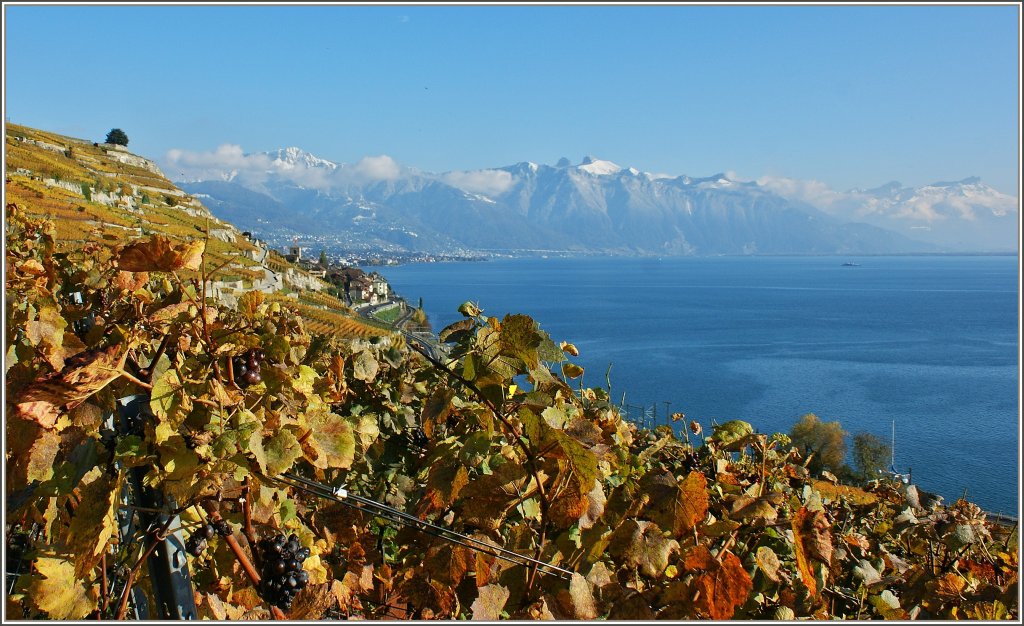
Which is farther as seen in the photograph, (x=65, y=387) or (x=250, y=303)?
(x=250, y=303)

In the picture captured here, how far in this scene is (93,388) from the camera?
1160 millimetres

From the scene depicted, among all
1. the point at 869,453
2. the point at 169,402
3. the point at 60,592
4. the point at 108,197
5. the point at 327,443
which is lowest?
the point at 869,453

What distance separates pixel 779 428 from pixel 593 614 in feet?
138

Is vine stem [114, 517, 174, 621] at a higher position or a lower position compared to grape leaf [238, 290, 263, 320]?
lower

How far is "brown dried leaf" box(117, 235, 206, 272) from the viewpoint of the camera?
1.23 metres

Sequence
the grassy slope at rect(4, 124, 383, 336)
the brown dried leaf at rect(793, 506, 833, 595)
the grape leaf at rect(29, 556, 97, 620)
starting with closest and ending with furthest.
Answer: the grape leaf at rect(29, 556, 97, 620)
the brown dried leaf at rect(793, 506, 833, 595)
the grassy slope at rect(4, 124, 383, 336)

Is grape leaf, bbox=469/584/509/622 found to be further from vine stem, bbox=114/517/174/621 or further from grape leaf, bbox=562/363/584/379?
grape leaf, bbox=562/363/584/379

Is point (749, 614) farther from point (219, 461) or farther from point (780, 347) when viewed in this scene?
point (780, 347)

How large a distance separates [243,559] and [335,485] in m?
0.77

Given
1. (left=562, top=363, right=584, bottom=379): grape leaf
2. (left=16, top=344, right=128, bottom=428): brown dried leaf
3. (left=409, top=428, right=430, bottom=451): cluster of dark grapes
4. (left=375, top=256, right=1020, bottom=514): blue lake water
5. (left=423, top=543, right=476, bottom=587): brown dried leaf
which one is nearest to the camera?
(left=16, top=344, right=128, bottom=428): brown dried leaf

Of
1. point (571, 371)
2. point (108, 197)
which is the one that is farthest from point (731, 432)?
point (108, 197)

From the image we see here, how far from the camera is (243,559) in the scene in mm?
1486

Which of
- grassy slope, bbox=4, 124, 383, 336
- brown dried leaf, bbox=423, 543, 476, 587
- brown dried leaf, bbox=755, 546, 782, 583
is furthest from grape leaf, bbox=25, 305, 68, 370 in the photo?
grassy slope, bbox=4, 124, 383, 336

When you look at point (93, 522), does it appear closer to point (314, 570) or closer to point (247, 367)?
point (247, 367)
